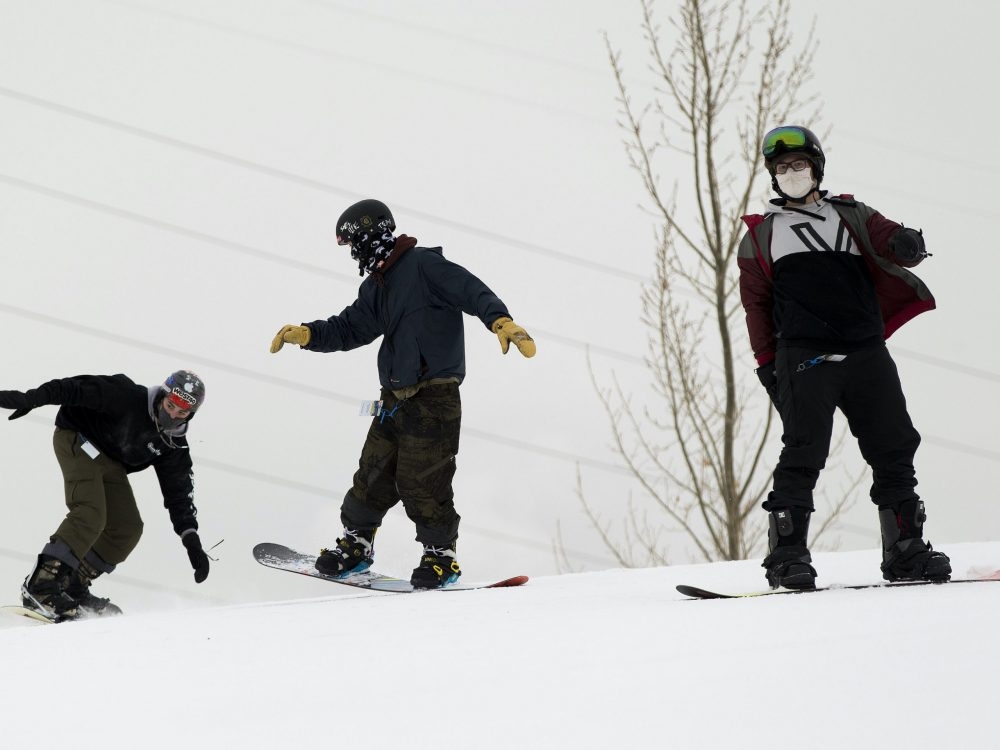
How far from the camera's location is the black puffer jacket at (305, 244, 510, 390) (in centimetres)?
530

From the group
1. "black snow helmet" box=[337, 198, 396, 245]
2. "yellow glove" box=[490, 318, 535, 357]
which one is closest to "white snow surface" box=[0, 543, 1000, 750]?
"yellow glove" box=[490, 318, 535, 357]

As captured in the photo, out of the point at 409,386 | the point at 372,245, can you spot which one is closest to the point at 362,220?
the point at 372,245

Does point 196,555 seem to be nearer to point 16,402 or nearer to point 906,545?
point 16,402

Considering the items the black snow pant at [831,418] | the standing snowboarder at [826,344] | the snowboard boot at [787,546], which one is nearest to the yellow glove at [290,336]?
the standing snowboarder at [826,344]

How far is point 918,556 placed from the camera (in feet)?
13.7

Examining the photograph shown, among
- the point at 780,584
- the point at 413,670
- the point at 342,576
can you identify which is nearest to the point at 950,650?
the point at 413,670

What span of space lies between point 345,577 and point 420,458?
0.84 meters

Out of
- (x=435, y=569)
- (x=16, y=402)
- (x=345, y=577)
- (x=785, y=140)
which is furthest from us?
(x=345, y=577)

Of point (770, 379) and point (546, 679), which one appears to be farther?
point (770, 379)

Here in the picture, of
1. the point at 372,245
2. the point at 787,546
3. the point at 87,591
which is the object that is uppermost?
the point at 372,245

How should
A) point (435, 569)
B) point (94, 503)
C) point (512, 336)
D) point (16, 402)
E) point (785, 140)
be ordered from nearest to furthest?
1. point (785, 140)
2. point (512, 336)
3. point (16, 402)
4. point (435, 569)
5. point (94, 503)

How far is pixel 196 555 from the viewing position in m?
5.93

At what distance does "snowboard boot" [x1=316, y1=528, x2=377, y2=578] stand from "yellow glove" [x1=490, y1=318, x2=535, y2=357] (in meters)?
1.49

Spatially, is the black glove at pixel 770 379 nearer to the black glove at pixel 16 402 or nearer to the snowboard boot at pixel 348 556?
the snowboard boot at pixel 348 556
